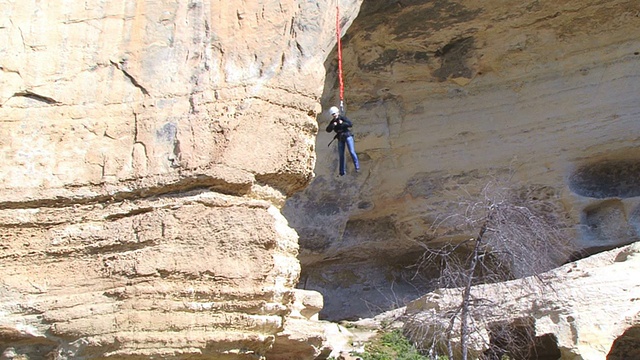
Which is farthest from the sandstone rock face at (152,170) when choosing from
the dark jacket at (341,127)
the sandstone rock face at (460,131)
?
the sandstone rock face at (460,131)

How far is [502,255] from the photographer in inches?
416

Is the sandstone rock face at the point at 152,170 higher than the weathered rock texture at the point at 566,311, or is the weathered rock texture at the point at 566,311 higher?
the sandstone rock face at the point at 152,170

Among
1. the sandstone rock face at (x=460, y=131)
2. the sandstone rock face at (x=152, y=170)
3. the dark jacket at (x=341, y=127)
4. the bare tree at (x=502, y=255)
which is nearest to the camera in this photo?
the sandstone rock face at (x=152, y=170)

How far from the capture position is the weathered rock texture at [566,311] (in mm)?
8891

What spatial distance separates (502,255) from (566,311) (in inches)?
62.3

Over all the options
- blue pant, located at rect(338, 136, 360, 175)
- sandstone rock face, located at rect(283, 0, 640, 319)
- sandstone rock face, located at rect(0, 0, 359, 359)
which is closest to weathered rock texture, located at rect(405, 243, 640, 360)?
sandstone rock face, located at rect(283, 0, 640, 319)

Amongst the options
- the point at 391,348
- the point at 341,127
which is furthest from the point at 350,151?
the point at 391,348

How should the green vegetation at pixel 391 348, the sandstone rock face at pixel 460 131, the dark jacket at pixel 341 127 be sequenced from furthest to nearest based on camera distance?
the sandstone rock face at pixel 460 131 < the green vegetation at pixel 391 348 < the dark jacket at pixel 341 127

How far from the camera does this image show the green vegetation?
30.7 feet

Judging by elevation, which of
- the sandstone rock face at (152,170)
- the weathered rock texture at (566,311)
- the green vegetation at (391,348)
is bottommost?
the green vegetation at (391,348)

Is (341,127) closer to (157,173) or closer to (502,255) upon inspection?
(157,173)

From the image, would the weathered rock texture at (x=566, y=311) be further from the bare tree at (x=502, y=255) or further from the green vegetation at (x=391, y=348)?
the green vegetation at (x=391, y=348)

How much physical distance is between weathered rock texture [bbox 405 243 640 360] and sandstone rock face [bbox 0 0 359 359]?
2.92 metres

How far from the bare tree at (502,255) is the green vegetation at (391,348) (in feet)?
0.46
